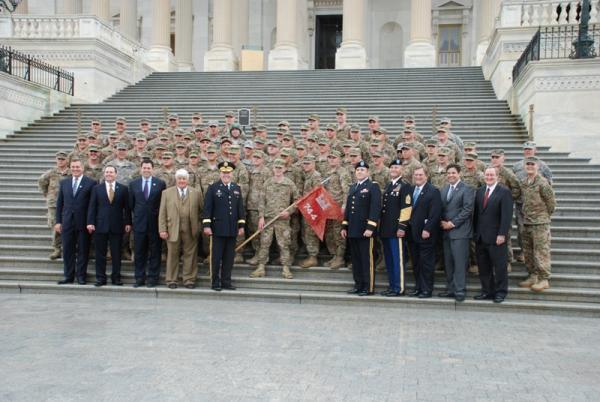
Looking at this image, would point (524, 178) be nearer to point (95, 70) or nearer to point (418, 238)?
point (418, 238)

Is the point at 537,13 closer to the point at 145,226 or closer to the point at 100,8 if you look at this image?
the point at 145,226

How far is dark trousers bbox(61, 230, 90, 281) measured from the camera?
10047mm

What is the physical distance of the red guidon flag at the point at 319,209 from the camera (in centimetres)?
989

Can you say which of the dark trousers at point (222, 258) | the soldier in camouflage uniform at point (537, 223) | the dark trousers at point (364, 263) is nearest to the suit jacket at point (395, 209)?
the dark trousers at point (364, 263)

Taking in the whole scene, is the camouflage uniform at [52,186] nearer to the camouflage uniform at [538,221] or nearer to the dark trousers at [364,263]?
the dark trousers at [364,263]

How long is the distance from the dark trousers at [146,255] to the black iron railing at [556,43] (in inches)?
418

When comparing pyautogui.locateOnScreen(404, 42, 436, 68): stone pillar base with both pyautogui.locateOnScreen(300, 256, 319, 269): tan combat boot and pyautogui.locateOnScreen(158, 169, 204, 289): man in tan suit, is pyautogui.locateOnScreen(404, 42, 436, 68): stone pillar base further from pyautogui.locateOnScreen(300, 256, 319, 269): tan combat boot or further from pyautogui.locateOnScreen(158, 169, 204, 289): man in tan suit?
pyautogui.locateOnScreen(158, 169, 204, 289): man in tan suit

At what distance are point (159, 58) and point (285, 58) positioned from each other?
6017 millimetres

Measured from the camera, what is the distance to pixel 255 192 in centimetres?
1055

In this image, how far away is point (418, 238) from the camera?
9195 millimetres

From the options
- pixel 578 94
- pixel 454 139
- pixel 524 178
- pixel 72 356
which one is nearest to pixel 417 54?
pixel 578 94

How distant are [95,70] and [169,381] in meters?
19.4

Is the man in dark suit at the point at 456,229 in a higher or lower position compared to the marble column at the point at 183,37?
lower

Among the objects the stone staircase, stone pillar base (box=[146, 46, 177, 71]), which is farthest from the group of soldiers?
stone pillar base (box=[146, 46, 177, 71])
